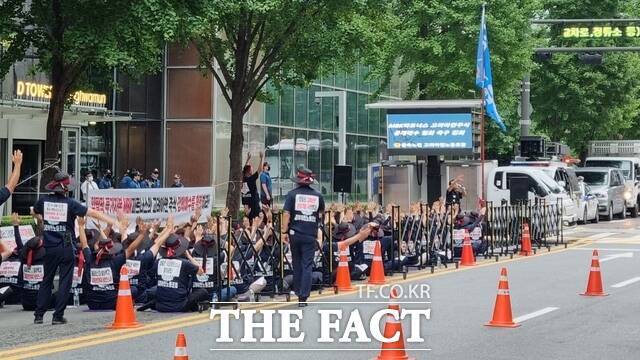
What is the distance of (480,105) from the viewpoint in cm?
2828

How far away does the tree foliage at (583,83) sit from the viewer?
1971 inches

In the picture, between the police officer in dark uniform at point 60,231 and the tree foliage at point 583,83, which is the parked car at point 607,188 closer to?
the tree foliage at point 583,83

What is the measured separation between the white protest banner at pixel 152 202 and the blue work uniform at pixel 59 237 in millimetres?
4599

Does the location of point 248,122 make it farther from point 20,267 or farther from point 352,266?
point 20,267

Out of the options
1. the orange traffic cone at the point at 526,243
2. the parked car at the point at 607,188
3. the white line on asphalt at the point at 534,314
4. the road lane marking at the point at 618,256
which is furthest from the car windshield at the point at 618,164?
the white line on asphalt at the point at 534,314

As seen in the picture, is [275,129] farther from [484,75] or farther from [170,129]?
[484,75]

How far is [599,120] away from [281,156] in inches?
644

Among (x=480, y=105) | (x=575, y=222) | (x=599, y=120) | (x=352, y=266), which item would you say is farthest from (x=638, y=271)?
(x=599, y=120)

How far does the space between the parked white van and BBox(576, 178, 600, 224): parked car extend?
9.44 feet

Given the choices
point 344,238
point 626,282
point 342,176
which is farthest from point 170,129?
point 626,282

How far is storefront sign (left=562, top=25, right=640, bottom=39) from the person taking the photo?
37.0 meters

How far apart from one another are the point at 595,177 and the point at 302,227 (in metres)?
28.7

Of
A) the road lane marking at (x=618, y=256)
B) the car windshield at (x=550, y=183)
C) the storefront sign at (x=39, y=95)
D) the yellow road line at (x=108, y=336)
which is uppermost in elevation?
the storefront sign at (x=39, y=95)

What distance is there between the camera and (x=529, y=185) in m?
31.9
